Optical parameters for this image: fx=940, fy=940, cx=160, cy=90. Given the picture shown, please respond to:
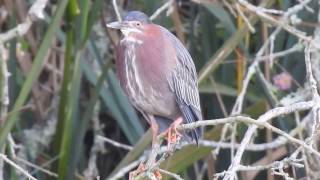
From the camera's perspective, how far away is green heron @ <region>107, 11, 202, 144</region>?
253 centimetres

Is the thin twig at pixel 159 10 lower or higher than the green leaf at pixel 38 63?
higher

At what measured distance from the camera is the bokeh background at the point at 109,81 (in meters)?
3.18

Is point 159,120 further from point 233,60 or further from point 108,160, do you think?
point 108,160

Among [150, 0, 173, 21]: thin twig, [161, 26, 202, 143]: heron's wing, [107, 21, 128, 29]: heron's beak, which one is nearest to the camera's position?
[107, 21, 128, 29]: heron's beak

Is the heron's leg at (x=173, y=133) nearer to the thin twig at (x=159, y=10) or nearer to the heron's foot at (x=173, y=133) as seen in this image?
Answer: the heron's foot at (x=173, y=133)

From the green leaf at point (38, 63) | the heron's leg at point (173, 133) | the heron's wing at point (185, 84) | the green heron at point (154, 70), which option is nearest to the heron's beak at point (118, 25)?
the green heron at point (154, 70)

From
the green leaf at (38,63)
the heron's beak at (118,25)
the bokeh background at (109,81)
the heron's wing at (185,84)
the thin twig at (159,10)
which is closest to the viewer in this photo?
the heron's beak at (118,25)

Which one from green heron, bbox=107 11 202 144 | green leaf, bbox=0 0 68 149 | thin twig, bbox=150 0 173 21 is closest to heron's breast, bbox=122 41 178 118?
green heron, bbox=107 11 202 144

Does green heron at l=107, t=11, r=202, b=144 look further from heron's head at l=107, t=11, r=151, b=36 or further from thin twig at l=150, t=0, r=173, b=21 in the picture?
thin twig at l=150, t=0, r=173, b=21

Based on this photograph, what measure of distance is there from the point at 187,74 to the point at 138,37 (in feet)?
0.69

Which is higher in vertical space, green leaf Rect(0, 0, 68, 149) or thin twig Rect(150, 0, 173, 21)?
thin twig Rect(150, 0, 173, 21)

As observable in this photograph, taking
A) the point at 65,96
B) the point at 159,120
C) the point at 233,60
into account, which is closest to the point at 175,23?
the point at 233,60

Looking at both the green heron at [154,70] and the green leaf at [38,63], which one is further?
the green leaf at [38,63]

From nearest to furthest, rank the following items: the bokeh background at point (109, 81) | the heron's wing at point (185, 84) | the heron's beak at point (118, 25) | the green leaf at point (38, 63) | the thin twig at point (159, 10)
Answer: the heron's beak at point (118, 25)
the heron's wing at point (185, 84)
the thin twig at point (159, 10)
the green leaf at point (38, 63)
the bokeh background at point (109, 81)
